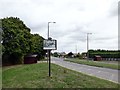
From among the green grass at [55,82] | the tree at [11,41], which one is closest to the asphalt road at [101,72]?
the green grass at [55,82]

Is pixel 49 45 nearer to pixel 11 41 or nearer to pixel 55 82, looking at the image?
pixel 55 82

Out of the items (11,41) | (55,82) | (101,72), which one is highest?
(11,41)

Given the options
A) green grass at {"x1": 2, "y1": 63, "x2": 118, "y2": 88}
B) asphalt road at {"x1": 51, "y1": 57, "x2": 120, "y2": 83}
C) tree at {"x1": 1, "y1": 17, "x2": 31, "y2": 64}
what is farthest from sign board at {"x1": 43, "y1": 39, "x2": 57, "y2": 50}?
tree at {"x1": 1, "y1": 17, "x2": 31, "y2": 64}

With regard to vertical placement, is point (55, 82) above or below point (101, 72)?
above

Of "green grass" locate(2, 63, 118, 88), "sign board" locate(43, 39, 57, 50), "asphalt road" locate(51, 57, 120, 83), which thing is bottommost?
"asphalt road" locate(51, 57, 120, 83)

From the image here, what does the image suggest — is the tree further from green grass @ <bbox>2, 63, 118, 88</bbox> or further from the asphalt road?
green grass @ <bbox>2, 63, 118, 88</bbox>

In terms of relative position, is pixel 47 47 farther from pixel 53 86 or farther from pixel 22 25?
pixel 22 25

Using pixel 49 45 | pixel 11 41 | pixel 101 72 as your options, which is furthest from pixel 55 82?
pixel 11 41

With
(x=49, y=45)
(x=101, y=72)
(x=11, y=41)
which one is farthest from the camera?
(x=11, y=41)

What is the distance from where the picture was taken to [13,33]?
171 ft

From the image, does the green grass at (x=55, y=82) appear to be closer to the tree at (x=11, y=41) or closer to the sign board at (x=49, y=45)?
the sign board at (x=49, y=45)

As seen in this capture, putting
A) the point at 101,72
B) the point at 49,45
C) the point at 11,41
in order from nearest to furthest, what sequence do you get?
the point at 49,45 < the point at 101,72 < the point at 11,41

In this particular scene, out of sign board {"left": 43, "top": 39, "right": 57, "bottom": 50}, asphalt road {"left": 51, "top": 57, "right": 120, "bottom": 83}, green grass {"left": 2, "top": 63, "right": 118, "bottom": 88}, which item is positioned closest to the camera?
green grass {"left": 2, "top": 63, "right": 118, "bottom": 88}

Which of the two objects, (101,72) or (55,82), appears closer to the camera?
(55,82)
